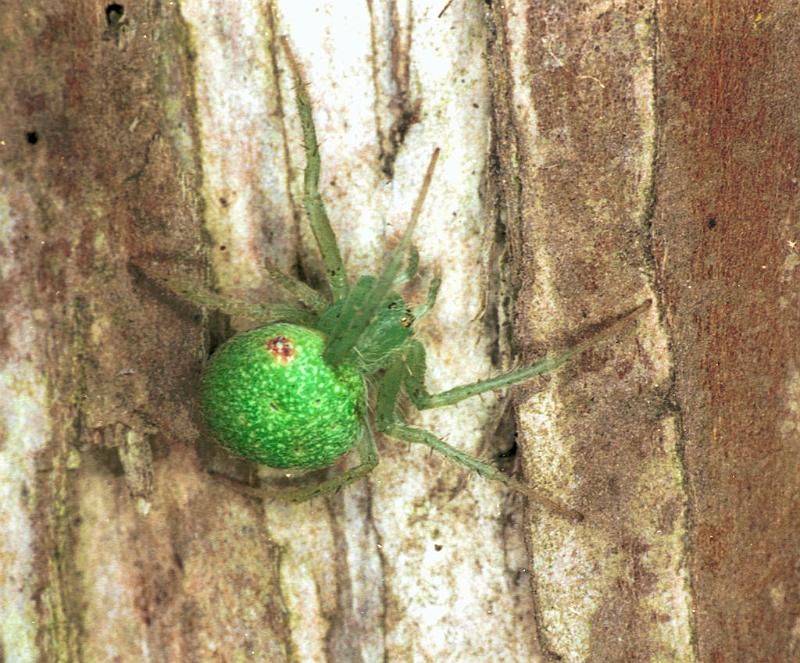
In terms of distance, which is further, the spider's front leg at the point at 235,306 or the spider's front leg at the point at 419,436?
the spider's front leg at the point at 419,436

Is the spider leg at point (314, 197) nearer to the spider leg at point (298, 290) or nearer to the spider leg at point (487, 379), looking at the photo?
the spider leg at point (298, 290)

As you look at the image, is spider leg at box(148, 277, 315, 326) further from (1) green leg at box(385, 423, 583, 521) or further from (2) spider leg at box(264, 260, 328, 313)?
(1) green leg at box(385, 423, 583, 521)

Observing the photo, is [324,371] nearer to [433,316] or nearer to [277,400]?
[277,400]

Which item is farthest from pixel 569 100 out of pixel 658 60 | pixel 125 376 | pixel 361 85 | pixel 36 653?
pixel 36 653

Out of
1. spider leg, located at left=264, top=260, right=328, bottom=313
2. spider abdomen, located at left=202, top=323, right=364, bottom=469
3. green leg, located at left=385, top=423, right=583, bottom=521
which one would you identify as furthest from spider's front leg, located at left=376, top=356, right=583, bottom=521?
spider leg, located at left=264, top=260, right=328, bottom=313

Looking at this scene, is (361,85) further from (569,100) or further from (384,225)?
(569,100)

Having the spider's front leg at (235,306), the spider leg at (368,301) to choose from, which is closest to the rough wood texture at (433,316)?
the spider's front leg at (235,306)
